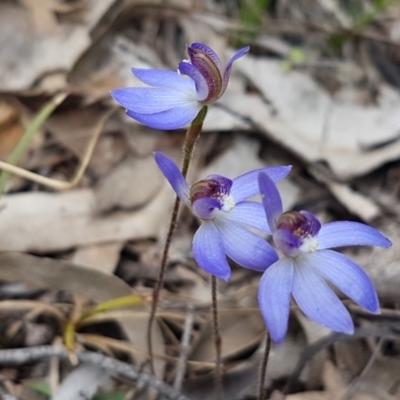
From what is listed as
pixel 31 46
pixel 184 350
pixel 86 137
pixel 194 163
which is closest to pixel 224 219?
pixel 184 350

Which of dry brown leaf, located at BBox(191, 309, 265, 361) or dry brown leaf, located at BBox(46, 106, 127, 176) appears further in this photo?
dry brown leaf, located at BBox(46, 106, 127, 176)

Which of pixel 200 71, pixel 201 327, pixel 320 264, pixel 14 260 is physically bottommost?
pixel 201 327

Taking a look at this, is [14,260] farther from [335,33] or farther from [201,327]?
[335,33]

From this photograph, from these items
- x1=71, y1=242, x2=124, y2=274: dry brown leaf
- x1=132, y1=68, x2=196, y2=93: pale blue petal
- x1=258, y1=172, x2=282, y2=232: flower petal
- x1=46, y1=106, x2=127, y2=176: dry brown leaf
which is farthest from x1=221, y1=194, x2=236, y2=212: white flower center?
x1=46, y1=106, x2=127, y2=176: dry brown leaf

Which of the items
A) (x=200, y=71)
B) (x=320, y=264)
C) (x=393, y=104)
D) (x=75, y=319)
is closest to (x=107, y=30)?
(x=393, y=104)

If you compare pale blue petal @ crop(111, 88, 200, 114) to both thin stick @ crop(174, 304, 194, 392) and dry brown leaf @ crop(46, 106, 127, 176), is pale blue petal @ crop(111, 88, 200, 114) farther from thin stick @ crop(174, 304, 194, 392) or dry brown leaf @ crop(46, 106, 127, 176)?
dry brown leaf @ crop(46, 106, 127, 176)

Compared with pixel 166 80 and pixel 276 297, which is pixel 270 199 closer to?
pixel 276 297
